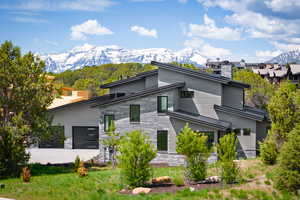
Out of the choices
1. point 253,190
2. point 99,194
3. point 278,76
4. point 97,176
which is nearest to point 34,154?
point 97,176

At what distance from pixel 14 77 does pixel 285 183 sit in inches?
670

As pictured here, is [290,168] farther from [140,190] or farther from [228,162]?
[140,190]

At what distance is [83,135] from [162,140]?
1010cm

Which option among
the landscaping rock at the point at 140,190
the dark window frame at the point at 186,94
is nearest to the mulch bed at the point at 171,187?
the landscaping rock at the point at 140,190

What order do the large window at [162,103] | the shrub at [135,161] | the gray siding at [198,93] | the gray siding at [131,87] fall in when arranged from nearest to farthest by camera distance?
the shrub at [135,161] → the large window at [162,103] → the gray siding at [198,93] → the gray siding at [131,87]

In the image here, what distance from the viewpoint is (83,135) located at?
1448 inches

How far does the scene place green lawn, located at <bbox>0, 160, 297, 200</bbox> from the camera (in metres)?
16.5

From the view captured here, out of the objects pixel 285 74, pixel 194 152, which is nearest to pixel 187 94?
pixel 194 152

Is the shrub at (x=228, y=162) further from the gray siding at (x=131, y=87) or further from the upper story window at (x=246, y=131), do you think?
the gray siding at (x=131, y=87)

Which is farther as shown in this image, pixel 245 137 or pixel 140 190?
pixel 245 137

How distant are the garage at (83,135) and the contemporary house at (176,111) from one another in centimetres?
102

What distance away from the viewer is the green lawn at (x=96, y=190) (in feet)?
54.2

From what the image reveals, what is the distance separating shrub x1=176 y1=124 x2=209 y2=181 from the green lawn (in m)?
2.07

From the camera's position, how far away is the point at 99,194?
17109 mm
